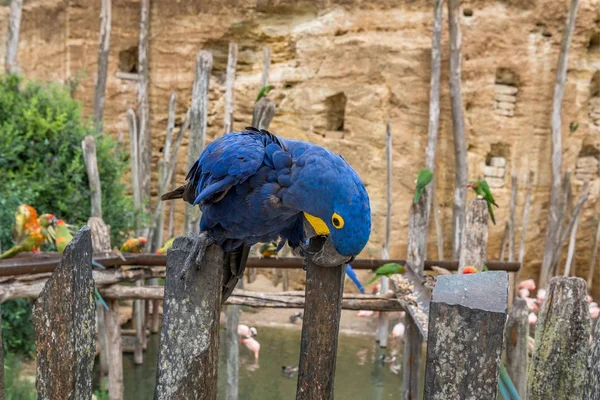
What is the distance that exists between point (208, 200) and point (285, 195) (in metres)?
0.28

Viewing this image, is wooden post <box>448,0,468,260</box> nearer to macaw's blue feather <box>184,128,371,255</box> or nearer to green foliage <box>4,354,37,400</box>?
green foliage <box>4,354,37,400</box>

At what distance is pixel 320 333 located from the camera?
1.48m

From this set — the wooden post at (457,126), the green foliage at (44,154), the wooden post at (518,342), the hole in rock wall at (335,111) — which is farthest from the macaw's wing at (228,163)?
the hole in rock wall at (335,111)

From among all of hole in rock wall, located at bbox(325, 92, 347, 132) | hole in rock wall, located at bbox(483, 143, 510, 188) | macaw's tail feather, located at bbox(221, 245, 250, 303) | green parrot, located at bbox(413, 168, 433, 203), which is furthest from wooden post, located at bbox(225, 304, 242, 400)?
hole in rock wall, located at bbox(483, 143, 510, 188)

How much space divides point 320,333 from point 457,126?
6128 mm

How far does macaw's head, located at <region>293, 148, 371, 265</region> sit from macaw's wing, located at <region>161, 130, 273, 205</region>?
16 cm

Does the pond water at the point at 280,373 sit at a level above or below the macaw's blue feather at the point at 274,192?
below

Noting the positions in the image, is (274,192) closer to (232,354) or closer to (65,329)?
(65,329)

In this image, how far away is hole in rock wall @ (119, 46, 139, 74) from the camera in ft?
27.6

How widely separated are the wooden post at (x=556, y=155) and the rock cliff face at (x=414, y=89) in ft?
0.73

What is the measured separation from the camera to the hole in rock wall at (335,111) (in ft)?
25.6

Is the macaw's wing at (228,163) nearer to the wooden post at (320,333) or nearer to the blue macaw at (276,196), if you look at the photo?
the blue macaw at (276,196)

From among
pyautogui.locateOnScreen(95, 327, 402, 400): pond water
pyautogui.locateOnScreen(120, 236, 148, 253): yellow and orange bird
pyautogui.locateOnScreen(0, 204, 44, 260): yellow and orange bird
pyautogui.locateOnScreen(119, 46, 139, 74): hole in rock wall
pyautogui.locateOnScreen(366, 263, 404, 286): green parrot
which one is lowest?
pyautogui.locateOnScreen(95, 327, 402, 400): pond water

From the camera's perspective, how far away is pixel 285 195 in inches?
61.1
